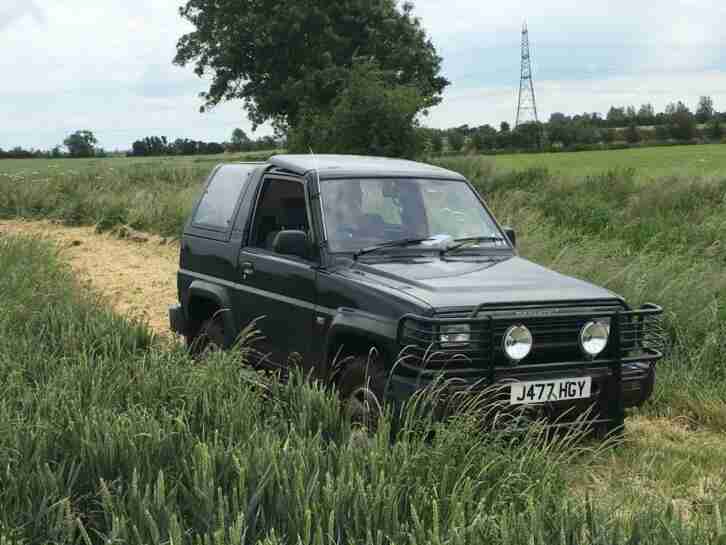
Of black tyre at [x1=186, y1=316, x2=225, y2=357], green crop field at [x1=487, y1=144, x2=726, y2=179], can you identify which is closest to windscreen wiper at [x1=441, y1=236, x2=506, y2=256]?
black tyre at [x1=186, y1=316, x2=225, y2=357]

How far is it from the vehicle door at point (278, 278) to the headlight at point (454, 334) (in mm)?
1237

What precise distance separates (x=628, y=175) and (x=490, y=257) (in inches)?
606

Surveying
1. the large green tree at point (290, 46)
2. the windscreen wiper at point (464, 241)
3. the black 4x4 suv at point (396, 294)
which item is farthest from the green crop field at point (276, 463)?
the large green tree at point (290, 46)

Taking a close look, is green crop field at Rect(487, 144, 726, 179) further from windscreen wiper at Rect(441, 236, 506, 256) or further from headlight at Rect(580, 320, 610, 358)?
headlight at Rect(580, 320, 610, 358)

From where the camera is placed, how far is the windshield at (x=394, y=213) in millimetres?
5934

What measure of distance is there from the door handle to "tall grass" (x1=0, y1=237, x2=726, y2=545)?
160 centimetres

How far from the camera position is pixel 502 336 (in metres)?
4.86

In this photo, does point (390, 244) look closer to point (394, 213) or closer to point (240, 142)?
point (394, 213)

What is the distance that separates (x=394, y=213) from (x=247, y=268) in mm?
1168

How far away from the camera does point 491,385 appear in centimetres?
476

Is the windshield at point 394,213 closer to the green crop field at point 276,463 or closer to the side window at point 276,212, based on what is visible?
the side window at point 276,212

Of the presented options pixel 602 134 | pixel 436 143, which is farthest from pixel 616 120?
pixel 436 143

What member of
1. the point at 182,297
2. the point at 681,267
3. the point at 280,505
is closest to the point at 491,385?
the point at 280,505

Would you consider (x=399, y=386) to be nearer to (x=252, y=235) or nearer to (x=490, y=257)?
(x=490, y=257)
